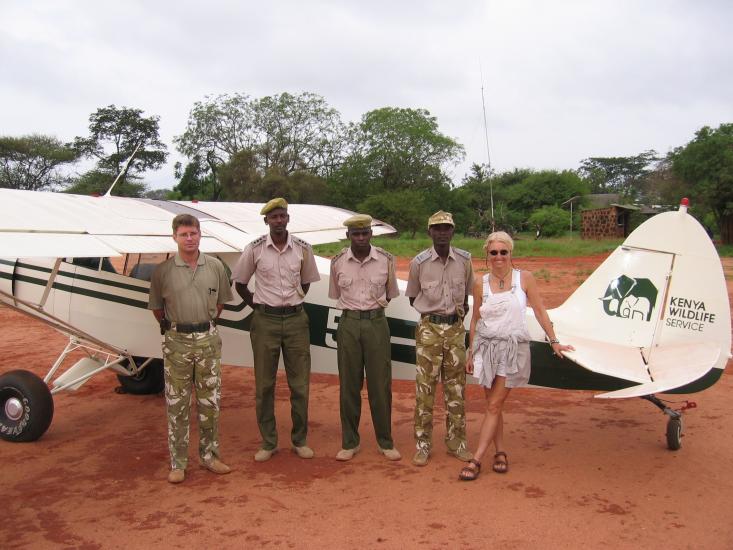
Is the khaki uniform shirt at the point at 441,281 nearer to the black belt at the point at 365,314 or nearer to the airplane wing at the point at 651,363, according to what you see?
the black belt at the point at 365,314

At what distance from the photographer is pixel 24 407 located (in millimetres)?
5465

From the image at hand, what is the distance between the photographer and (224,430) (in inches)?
232

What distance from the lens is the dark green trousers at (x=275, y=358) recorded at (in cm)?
469

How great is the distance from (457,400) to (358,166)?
44.8 meters

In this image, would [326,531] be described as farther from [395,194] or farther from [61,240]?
[395,194]

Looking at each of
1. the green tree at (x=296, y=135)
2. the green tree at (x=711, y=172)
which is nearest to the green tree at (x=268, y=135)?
the green tree at (x=296, y=135)

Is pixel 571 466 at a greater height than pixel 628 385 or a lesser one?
lesser

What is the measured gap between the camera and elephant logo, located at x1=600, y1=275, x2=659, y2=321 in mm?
4762

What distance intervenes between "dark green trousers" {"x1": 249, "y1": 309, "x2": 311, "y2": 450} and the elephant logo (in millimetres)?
2534

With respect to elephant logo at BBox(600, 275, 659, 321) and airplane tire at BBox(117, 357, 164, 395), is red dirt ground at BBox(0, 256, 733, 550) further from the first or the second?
elephant logo at BBox(600, 275, 659, 321)

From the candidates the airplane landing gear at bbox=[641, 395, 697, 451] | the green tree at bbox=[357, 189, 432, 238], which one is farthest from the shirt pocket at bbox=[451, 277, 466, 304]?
the green tree at bbox=[357, 189, 432, 238]

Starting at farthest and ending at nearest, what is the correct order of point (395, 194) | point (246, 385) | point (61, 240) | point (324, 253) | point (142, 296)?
point (395, 194) < point (324, 253) < point (246, 385) < point (142, 296) < point (61, 240)

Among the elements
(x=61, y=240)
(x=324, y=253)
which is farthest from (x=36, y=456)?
(x=324, y=253)

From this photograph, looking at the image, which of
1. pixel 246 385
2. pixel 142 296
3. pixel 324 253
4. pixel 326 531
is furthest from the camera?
pixel 324 253
